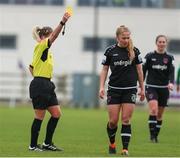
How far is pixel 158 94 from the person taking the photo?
19359 millimetres

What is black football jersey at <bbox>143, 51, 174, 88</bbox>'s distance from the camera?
62.5 feet

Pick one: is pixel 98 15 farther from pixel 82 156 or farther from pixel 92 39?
pixel 82 156

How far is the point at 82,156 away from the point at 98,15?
4180 cm

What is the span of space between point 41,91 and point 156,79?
176 inches

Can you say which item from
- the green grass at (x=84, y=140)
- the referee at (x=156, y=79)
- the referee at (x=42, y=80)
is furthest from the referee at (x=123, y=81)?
the referee at (x=156, y=79)

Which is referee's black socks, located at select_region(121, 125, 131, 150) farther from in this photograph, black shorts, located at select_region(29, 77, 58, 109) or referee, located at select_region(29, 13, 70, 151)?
black shorts, located at select_region(29, 77, 58, 109)

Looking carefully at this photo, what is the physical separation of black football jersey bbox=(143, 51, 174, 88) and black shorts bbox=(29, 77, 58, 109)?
13.6 feet

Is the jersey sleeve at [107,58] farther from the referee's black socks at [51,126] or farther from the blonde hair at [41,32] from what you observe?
the referee's black socks at [51,126]

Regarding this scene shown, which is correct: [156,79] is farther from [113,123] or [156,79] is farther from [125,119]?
[125,119]

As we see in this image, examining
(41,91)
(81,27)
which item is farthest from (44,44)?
(81,27)

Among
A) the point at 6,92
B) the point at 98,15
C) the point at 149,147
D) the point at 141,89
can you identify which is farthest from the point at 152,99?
the point at 98,15

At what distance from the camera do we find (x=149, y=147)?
17000 mm

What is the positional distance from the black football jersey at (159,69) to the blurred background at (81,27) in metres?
35.2

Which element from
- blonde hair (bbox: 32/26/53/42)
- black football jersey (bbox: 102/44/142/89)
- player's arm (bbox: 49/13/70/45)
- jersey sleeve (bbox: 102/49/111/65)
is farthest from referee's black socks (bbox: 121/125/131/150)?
blonde hair (bbox: 32/26/53/42)
